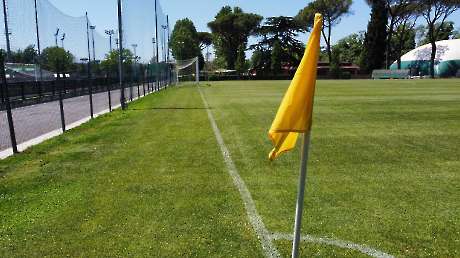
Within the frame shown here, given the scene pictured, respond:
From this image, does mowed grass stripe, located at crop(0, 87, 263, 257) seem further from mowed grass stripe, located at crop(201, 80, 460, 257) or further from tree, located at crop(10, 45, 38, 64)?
tree, located at crop(10, 45, 38, 64)

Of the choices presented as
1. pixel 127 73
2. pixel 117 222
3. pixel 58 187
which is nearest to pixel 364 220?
pixel 117 222

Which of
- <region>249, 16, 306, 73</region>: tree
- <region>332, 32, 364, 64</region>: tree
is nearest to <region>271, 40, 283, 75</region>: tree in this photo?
<region>249, 16, 306, 73</region>: tree

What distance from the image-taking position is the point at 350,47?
130 metres

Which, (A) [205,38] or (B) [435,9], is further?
(A) [205,38]

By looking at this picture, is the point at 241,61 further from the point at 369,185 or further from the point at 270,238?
the point at 270,238

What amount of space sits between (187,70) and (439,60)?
44.7 metres

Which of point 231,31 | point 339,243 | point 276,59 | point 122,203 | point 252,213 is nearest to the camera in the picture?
point 339,243

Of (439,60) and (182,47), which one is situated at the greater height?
(182,47)

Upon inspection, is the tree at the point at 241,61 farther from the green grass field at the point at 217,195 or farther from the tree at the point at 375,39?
the green grass field at the point at 217,195

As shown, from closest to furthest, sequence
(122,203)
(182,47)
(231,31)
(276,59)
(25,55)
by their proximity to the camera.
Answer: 1. (122,203)
2. (25,55)
3. (276,59)
4. (182,47)
5. (231,31)

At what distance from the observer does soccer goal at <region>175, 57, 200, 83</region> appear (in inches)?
2323

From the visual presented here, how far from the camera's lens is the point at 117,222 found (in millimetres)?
4852

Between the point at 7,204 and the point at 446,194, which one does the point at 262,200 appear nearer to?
the point at 446,194

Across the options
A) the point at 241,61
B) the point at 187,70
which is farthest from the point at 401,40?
the point at 187,70
